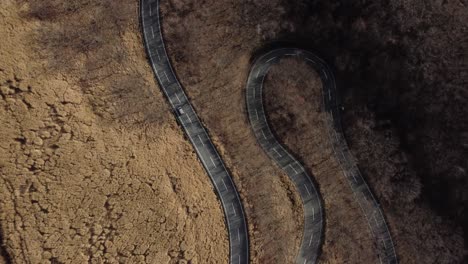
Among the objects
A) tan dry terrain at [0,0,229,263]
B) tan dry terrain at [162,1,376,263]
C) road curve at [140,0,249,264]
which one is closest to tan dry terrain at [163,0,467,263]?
tan dry terrain at [162,1,376,263]

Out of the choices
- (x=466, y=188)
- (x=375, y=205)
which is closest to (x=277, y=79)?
(x=375, y=205)

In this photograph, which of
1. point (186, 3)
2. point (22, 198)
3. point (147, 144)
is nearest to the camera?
point (22, 198)

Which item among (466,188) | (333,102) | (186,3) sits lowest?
(466,188)

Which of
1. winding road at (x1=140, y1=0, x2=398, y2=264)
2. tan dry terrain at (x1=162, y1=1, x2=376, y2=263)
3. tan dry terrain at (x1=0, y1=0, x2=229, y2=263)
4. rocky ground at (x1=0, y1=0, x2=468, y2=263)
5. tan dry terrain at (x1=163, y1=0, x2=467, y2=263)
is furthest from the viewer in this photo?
tan dry terrain at (x1=163, y1=0, x2=467, y2=263)

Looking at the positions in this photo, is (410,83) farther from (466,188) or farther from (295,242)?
(295,242)

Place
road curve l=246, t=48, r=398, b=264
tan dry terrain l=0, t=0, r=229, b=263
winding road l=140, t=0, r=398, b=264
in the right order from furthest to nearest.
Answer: road curve l=246, t=48, r=398, b=264 < winding road l=140, t=0, r=398, b=264 < tan dry terrain l=0, t=0, r=229, b=263

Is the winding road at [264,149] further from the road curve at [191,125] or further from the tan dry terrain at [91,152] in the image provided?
the tan dry terrain at [91,152]

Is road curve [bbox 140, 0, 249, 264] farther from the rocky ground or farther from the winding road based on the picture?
the rocky ground
